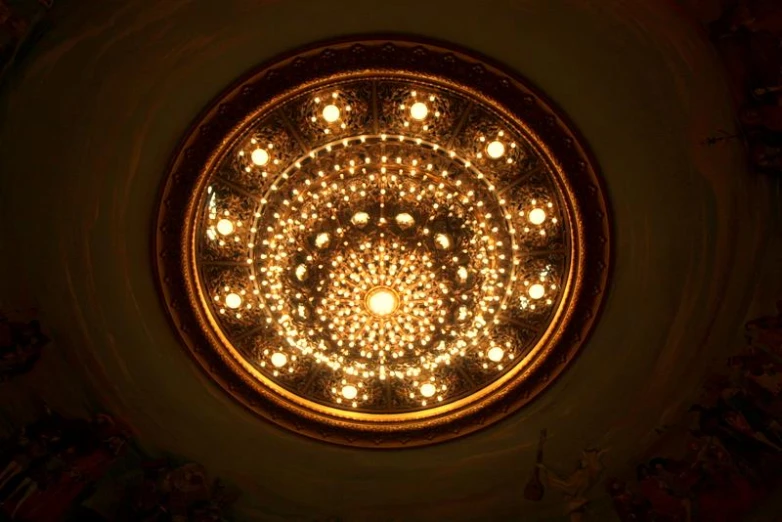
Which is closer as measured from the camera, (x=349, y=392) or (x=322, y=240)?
(x=322, y=240)

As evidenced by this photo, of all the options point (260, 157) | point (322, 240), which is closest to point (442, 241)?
point (322, 240)

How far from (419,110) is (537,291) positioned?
2300 mm

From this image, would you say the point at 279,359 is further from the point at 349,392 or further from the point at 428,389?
the point at 428,389

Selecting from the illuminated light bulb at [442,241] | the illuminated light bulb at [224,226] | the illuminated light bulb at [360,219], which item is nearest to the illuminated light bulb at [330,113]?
the illuminated light bulb at [360,219]

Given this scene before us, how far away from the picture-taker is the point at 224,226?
312 inches

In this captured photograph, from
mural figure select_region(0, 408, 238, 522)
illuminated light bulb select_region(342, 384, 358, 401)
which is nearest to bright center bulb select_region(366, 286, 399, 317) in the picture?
illuminated light bulb select_region(342, 384, 358, 401)

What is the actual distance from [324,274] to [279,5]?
2780mm

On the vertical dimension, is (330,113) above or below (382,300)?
above

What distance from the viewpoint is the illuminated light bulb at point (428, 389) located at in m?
8.68

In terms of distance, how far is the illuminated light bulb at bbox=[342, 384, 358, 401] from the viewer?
344 inches

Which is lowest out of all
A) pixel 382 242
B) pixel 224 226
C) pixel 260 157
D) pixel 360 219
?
pixel 224 226

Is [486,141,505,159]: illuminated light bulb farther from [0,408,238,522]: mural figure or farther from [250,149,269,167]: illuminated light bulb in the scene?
[0,408,238,522]: mural figure

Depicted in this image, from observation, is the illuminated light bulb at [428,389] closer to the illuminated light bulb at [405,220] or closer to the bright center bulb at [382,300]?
the bright center bulb at [382,300]

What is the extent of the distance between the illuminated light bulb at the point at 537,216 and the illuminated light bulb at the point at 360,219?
171 cm
